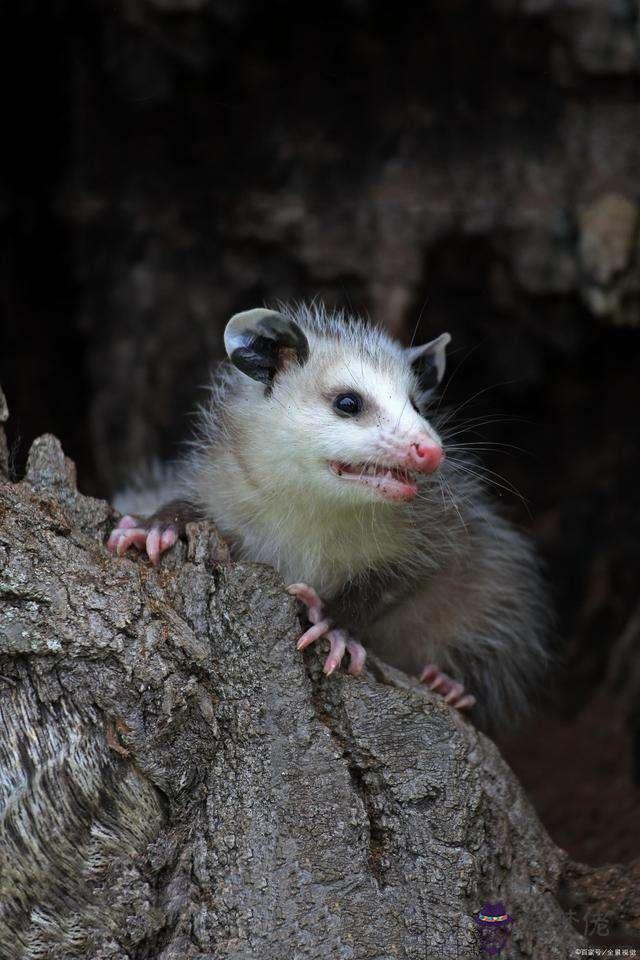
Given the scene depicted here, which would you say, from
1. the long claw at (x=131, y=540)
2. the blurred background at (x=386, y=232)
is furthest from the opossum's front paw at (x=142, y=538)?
the blurred background at (x=386, y=232)

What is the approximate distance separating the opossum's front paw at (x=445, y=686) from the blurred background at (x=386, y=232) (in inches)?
23.1

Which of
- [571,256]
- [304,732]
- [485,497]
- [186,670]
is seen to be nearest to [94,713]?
[186,670]

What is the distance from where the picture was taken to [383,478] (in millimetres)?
2260

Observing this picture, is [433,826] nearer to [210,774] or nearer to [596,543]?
[210,774]

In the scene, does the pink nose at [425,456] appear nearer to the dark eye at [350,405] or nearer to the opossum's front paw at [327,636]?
the dark eye at [350,405]

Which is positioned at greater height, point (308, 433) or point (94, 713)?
point (308, 433)

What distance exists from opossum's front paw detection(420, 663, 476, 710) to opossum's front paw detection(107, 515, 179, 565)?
83 centimetres

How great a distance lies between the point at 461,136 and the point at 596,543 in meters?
1.61

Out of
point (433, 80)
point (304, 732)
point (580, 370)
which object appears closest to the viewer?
point (304, 732)

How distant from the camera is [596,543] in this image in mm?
3992

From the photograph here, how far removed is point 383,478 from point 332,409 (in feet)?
0.84

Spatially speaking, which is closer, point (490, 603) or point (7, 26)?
point (490, 603)

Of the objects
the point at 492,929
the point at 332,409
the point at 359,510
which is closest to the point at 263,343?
the point at 332,409

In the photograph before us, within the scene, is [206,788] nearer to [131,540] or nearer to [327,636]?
[327,636]
